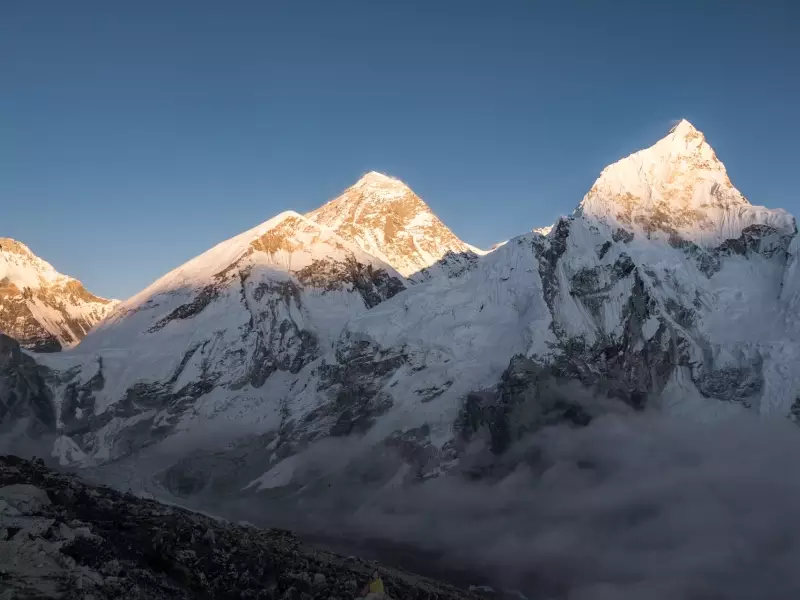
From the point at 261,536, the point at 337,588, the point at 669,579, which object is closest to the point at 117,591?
the point at 337,588

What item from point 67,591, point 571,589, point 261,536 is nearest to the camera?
point 67,591

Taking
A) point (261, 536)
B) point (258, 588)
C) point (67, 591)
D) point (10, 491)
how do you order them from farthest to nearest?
point (261, 536) < point (258, 588) < point (10, 491) < point (67, 591)

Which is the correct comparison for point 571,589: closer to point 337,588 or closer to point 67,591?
point 337,588

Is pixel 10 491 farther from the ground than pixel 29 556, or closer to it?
farther from the ground

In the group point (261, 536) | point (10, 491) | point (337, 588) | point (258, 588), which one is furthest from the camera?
point (261, 536)

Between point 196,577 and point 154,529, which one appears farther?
point 154,529

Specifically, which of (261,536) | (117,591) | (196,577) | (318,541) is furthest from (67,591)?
(318,541)

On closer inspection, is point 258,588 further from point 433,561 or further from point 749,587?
point 749,587
